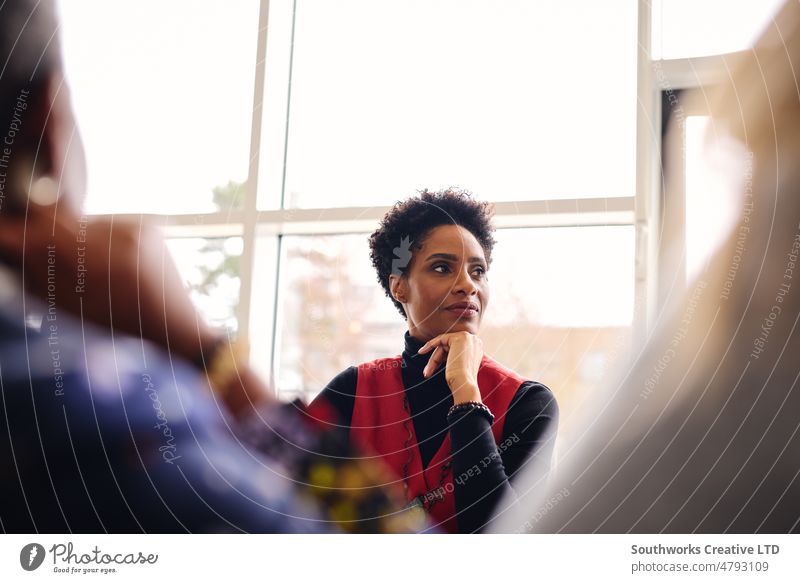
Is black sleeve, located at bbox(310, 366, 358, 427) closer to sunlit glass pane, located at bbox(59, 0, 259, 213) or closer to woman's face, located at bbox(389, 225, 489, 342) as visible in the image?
woman's face, located at bbox(389, 225, 489, 342)

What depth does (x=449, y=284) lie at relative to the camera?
57 centimetres

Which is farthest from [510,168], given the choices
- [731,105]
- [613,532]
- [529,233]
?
[613,532]

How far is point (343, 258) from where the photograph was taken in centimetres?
61

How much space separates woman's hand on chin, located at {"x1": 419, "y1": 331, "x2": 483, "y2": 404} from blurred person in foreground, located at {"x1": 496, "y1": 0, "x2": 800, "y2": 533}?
92 millimetres

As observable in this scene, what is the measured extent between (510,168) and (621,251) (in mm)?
112

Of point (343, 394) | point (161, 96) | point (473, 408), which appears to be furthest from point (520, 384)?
point (161, 96)

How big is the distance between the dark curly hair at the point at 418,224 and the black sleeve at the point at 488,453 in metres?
0.11

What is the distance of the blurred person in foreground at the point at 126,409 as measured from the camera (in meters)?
0.59

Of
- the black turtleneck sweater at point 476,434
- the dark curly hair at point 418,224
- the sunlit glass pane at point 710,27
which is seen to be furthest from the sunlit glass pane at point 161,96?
the sunlit glass pane at point 710,27

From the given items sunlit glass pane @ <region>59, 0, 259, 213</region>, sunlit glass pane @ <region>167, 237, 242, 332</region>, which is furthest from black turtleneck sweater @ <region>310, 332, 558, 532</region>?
sunlit glass pane @ <region>59, 0, 259, 213</region>

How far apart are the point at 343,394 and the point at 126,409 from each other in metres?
0.19

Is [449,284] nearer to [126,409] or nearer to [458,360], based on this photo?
[458,360]

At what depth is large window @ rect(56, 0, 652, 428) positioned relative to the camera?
0.58 m
